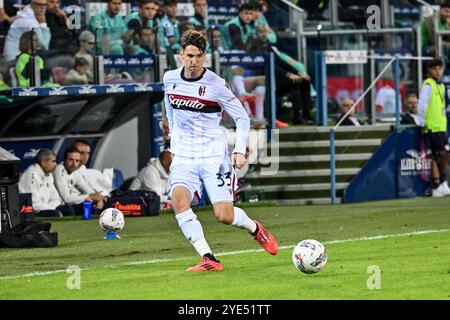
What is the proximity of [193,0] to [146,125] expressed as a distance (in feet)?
9.05

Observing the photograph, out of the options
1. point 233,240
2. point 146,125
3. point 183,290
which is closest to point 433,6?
point 146,125

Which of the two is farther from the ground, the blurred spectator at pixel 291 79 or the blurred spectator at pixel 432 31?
the blurred spectator at pixel 432 31

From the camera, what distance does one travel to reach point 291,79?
2502 cm

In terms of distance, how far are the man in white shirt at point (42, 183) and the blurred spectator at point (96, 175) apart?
30.4 inches

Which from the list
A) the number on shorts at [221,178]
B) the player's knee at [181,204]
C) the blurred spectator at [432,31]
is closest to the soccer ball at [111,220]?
the number on shorts at [221,178]

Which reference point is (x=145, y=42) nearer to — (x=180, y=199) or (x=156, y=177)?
(x=156, y=177)

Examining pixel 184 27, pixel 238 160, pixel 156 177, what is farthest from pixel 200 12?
pixel 238 160

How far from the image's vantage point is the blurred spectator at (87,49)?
22.0m

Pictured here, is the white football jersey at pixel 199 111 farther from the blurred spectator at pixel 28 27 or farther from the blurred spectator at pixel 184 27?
the blurred spectator at pixel 184 27

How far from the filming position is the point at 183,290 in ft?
37.3

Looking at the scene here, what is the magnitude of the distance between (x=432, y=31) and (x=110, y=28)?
727 centimetres

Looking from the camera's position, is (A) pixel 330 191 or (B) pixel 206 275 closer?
(B) pixel 206 275

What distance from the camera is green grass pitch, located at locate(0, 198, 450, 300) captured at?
1138 cm
